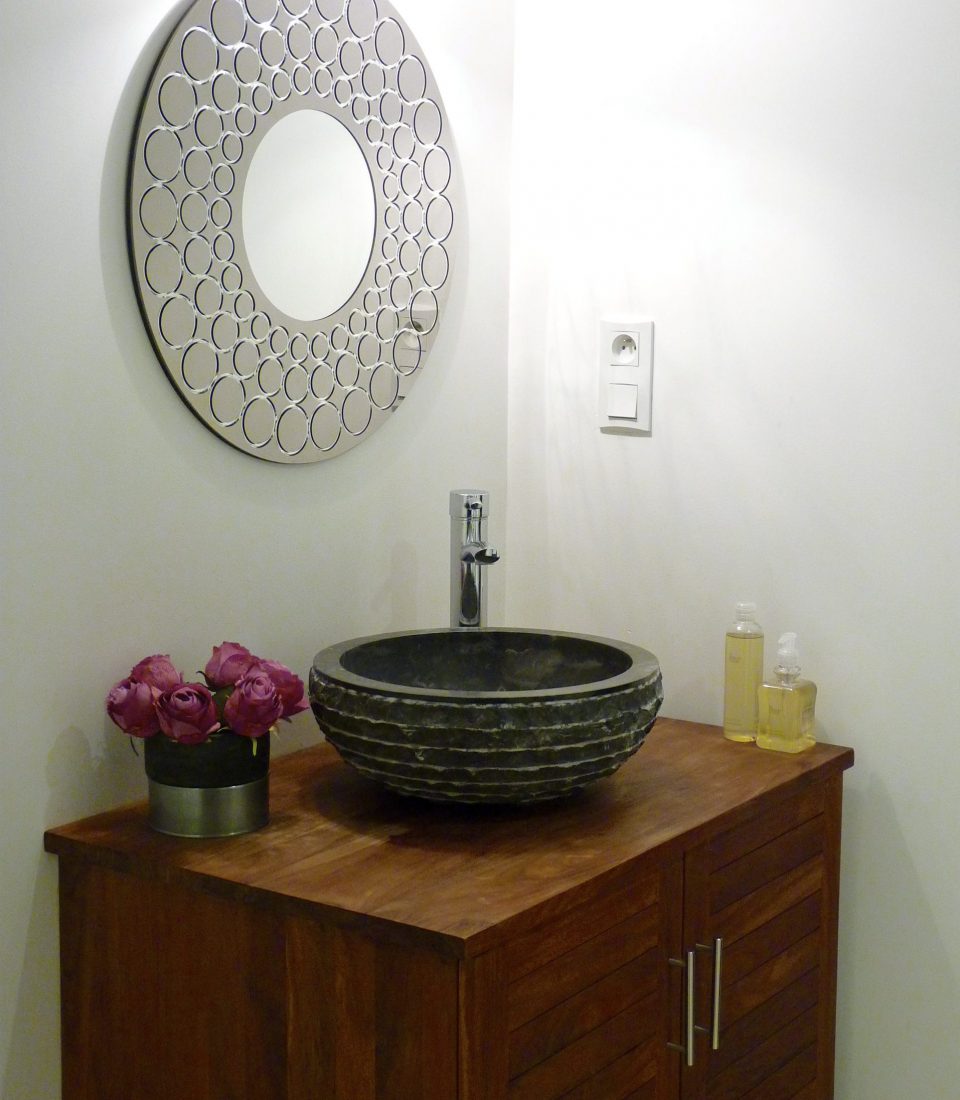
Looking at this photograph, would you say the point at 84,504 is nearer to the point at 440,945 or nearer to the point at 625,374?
the point at 440,945

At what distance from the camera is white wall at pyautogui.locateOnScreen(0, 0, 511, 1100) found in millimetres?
1256

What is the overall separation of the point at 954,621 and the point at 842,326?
39 cm

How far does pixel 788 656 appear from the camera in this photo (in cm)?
164

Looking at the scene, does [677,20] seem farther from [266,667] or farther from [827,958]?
[827,958]

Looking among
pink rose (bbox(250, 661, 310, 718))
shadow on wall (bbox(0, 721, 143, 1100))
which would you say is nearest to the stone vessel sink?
pink rose (bbox(250, 661, 310, 718))

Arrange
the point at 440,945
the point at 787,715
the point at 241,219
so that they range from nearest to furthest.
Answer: the point at 440,945 → the point at 241,219 → the point at 787,715

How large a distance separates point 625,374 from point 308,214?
1.65 feet

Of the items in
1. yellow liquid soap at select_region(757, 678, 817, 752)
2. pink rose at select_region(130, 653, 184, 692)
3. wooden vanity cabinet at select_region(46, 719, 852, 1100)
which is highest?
pink rose at select_region(130, 653, 184, 692)

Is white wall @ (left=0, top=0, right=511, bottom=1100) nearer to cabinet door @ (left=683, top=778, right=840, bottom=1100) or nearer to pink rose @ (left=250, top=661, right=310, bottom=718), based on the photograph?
pink rose @ (left=250, top=661, right=310, bottom=718)

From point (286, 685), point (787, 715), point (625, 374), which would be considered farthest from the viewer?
point (625, 374)

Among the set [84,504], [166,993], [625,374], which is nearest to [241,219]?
[84,504]

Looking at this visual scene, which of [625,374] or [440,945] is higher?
[625,374]

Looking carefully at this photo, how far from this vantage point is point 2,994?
4.22 ft

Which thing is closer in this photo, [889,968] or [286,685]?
[286,685]
